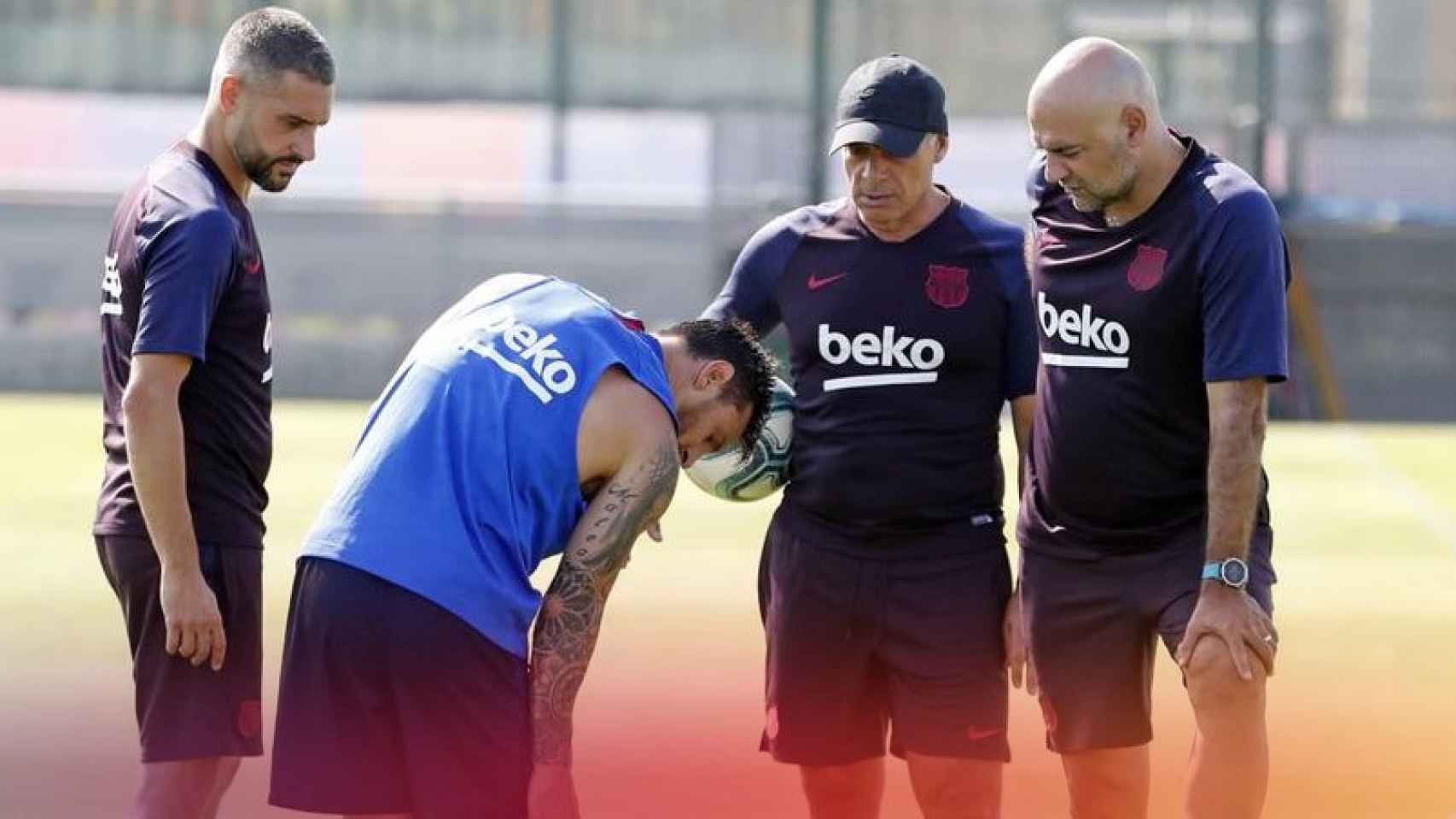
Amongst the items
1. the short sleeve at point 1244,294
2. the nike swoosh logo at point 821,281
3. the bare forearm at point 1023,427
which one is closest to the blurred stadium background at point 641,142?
the bare forearm at point 1023,427

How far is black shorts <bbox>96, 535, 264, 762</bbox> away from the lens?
18.3ft

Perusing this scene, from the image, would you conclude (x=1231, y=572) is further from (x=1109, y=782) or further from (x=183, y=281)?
A: (x=183, y=281)

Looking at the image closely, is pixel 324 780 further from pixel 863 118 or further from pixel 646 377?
pixel 863 118

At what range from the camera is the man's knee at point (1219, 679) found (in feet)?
18.2

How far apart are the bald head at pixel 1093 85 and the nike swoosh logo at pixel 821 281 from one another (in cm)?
81

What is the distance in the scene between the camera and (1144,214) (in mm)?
5738

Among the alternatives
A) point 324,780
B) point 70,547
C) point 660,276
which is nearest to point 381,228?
point 660,276

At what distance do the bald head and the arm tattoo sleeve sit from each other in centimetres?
149

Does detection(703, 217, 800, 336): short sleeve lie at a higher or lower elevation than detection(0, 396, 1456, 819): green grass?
higher

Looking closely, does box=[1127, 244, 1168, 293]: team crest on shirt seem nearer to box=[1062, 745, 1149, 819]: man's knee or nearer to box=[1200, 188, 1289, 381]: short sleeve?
box=[1200, 188, 1289, 381]: short sleeve

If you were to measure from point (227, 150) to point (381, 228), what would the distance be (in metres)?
19.6

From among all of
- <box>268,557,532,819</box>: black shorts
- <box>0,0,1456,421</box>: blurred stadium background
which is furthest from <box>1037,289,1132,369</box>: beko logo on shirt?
<box>0,0,1456,421</box>: blurred stadium background

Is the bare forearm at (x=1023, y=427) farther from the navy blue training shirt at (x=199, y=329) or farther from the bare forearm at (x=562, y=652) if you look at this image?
the navy blue training shirt at (x=199, y=329)

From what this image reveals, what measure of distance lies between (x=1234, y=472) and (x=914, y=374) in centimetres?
103
